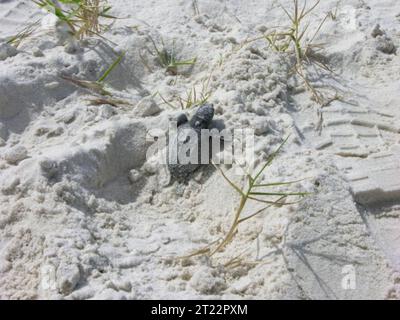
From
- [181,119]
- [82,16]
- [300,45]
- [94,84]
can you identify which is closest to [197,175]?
[181,119]

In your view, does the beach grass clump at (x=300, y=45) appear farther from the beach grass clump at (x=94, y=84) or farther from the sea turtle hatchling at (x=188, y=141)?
the beach grass clump at (x=94, y=84)

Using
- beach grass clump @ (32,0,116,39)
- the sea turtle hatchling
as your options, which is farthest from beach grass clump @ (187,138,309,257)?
beach grass clump @ (32,0,116,39)

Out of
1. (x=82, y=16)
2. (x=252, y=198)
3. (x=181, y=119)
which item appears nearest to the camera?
(x=252, y=198)

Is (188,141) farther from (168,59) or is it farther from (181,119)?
(168,59)

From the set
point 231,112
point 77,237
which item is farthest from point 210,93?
point 77,237

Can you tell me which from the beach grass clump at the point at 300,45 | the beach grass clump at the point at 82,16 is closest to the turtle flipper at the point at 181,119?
the beach grass clump at the point at 300,45
